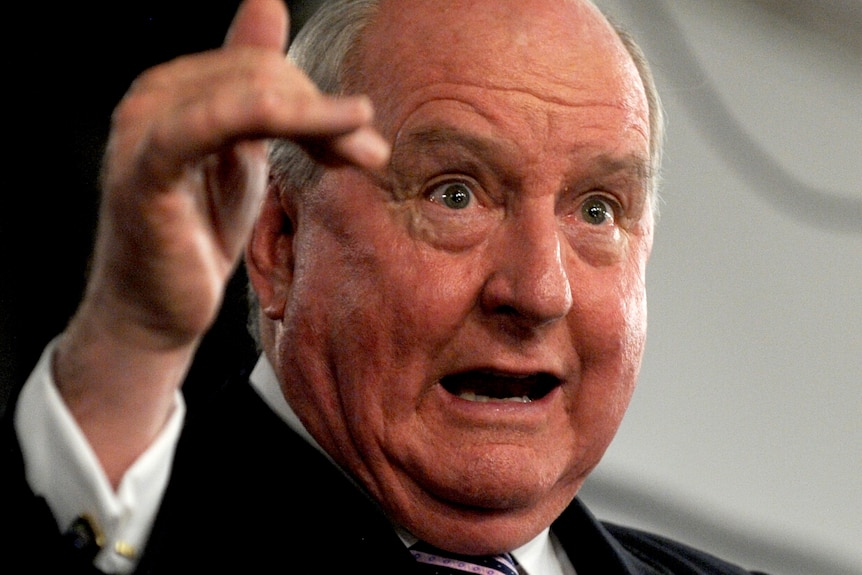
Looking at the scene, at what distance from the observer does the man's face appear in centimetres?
174

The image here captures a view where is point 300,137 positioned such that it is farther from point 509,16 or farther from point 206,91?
point 509,16

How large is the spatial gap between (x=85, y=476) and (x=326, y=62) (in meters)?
0.79

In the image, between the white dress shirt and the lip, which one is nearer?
the white dress shirt

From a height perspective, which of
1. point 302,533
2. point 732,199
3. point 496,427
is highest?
point 496,427

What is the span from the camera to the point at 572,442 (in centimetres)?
181

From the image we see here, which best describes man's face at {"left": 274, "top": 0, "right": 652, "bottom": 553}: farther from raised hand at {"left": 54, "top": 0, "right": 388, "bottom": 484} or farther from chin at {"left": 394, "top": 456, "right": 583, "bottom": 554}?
raised hand at {"left": 54, "top": 0, "right": 388, "bottom": 484}

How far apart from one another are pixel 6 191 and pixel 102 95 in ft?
0.94

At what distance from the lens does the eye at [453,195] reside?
1790mm

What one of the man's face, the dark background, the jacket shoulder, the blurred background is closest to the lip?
the man's face

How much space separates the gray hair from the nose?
0.28 meters

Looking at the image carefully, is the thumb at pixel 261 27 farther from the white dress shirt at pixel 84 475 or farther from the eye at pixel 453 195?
the eye at pixel 453 195

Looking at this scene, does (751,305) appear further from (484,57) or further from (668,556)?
(484,57)

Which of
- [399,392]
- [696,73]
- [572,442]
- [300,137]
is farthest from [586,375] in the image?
[696,73]

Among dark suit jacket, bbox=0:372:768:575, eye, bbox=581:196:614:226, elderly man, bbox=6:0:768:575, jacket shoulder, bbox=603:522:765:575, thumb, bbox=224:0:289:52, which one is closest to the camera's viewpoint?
thumb, bbox=224:0:289:52
